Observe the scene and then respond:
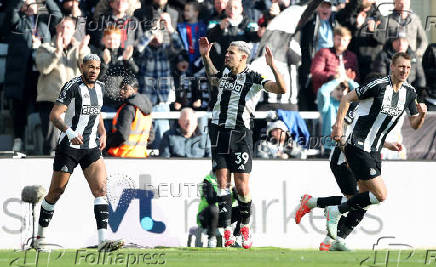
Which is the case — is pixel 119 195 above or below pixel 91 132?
below

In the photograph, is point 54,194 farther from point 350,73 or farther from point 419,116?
point 350,73

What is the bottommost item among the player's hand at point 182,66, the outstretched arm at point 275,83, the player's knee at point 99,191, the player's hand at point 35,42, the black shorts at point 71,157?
the player's knee at point 99,191

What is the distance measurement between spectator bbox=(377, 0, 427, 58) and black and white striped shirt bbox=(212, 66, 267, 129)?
4.18 meters

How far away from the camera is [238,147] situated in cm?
1277

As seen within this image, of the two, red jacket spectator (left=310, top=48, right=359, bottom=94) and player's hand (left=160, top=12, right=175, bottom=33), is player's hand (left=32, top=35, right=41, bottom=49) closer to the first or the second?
player's hand (left=160, top=12, right=175, bottom=33)

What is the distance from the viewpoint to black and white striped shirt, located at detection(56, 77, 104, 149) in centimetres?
1203

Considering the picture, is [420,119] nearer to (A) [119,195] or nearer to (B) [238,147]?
(B) [238,147]

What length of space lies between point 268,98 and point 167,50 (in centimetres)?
170

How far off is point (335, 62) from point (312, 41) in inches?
23.7

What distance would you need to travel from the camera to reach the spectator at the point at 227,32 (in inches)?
611

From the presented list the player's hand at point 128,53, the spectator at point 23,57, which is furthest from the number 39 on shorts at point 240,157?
the spectator at point 23,57

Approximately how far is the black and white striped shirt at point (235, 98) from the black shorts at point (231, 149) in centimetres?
9

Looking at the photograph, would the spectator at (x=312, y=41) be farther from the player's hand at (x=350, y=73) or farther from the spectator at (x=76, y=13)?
the spectator at (x=76, y=13)

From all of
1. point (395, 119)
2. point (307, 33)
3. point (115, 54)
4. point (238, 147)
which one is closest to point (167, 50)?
point (115, 54)
